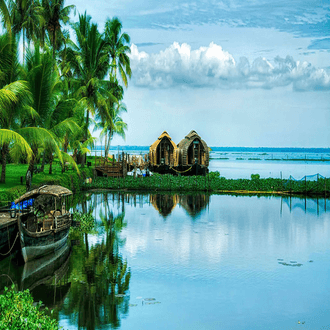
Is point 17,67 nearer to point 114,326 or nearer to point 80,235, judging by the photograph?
point 80,235

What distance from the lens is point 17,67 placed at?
2086cm

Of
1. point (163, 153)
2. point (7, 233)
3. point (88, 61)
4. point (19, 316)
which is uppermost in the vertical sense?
point (88, 61)

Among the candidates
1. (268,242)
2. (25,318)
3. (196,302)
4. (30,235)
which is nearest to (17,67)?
(30,235)

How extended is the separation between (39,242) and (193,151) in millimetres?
31221

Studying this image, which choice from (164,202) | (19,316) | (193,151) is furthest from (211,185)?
(19,316)

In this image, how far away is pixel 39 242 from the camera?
12820mm

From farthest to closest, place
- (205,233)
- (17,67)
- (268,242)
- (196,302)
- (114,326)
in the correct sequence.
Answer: (17,67) < (205,233) < (268,242) < (196,302) < (114,326)

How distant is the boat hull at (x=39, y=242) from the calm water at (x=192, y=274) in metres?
0.40

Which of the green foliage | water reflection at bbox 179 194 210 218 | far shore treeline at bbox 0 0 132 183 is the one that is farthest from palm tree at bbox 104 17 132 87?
the green foliage

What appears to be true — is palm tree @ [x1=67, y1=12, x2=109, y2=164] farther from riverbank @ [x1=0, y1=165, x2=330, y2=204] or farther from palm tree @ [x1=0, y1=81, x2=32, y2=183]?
palm tree @ [x1=0, y1=81, x2=32, y2=183]

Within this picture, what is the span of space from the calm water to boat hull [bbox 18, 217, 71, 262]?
40cm

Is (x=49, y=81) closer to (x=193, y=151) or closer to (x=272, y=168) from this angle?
(x=193, y=151)

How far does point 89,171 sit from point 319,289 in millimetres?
27524

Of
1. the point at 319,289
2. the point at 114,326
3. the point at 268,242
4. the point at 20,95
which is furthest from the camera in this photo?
the point at 20,95
